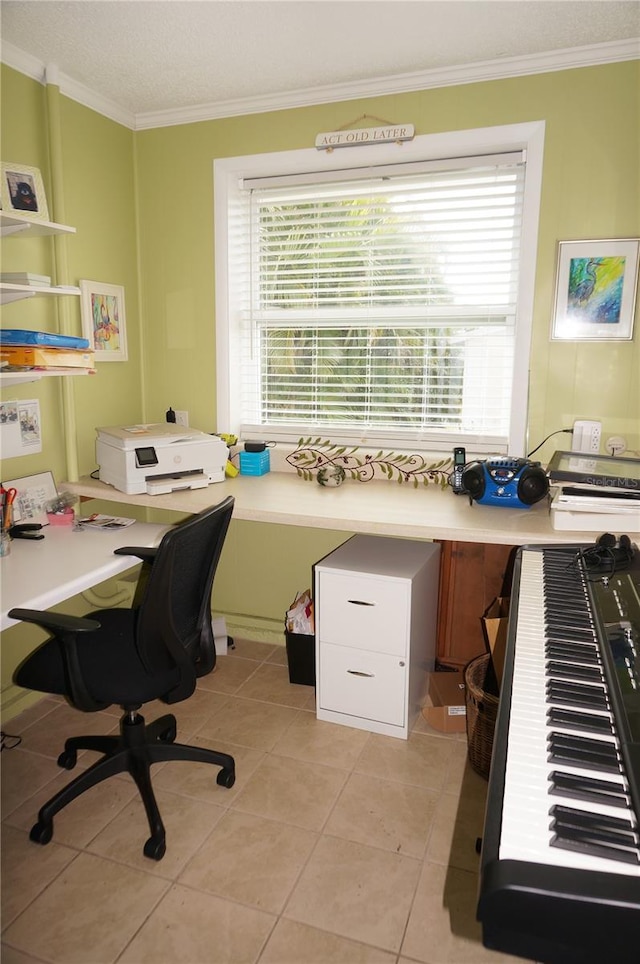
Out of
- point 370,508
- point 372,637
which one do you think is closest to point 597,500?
point 370,508

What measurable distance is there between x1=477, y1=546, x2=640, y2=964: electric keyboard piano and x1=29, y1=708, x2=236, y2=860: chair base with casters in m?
1.23

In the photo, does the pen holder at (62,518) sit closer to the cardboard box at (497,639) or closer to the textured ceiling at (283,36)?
the cardboard box at (497,639)

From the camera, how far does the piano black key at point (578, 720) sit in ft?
3.19

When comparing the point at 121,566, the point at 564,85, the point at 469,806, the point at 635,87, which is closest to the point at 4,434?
the point at 121,566

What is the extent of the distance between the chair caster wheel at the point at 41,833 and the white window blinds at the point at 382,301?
1855 mm

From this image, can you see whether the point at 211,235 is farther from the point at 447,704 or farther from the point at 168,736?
the point at 447,704

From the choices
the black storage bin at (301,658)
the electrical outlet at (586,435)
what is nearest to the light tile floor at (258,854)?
the black storage bin at (301,658)

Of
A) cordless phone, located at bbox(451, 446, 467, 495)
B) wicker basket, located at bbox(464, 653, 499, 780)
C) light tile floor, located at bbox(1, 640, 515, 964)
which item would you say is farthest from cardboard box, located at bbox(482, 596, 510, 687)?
cordless phone, located at bbox(451, 446, 467, 495)

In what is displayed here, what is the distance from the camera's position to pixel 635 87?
7.52ft

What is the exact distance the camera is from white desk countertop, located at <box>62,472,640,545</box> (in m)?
2.07

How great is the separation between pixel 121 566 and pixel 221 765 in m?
0.75

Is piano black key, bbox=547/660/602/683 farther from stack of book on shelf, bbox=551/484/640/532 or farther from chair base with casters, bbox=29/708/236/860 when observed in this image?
chair base with casters, bbox=29/708/236/860

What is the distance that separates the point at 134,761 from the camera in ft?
6.56

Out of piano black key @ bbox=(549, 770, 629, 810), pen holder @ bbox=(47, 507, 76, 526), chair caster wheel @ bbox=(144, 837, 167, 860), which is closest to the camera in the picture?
piano black key @ bbox=(549, 770, 629, 810)
